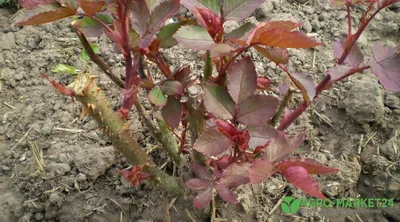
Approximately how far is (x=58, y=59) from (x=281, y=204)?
1.13m

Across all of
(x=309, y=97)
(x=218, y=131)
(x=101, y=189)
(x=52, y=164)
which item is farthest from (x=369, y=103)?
(x=52, y=164)

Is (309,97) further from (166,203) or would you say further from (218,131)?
(166,203)

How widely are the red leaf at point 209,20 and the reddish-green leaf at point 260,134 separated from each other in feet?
0.75

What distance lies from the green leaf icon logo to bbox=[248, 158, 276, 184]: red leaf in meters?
0.65

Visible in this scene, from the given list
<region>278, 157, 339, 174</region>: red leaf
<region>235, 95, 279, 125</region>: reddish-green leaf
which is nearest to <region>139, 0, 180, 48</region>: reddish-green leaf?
<region>235, 95, 279, 125</region>: reddish-green leaf

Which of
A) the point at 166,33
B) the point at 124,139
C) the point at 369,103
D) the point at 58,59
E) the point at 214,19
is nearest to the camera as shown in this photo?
the point at 214,19

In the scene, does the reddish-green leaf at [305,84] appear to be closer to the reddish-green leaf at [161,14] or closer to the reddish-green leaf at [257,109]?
the reddish-green leaf at [257,109]

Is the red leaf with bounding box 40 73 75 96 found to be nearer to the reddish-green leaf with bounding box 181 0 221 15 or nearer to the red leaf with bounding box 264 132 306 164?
the reddish-green leaf with bounding box 181 0 221 15

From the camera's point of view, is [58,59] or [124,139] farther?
[58,59]

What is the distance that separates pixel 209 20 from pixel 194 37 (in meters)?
0.07

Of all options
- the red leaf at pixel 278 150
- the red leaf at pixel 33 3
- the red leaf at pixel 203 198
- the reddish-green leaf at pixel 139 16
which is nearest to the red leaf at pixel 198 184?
the red leaf at pixel 203 198

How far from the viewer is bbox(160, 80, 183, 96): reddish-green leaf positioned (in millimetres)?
986

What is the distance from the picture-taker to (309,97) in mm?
906

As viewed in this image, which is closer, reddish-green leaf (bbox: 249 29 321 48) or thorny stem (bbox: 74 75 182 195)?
reddish-green leaf (bbox: 249 29 321 48)
